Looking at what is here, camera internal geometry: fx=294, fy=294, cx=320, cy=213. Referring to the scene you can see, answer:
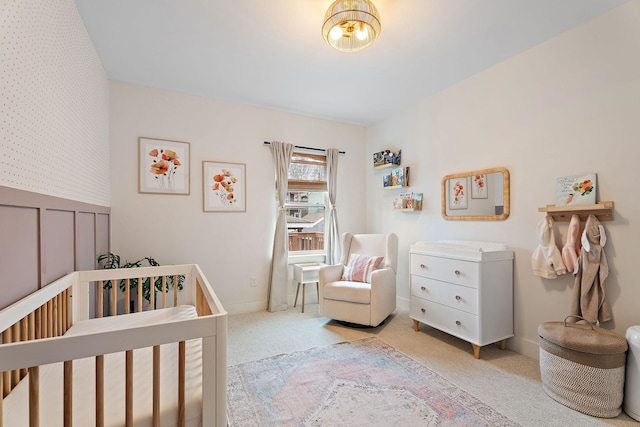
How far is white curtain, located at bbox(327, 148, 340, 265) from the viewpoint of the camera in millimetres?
3916

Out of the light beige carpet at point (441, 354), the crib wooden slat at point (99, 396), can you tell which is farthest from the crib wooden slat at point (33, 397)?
the light beige carpet at point (441, 354)

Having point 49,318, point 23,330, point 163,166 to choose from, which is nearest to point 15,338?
point 23,330

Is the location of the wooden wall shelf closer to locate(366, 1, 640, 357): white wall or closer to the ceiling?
locate(366, 1, 640, 357): white wall

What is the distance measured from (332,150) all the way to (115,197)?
2.49 m

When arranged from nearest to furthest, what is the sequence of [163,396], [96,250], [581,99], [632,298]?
[163,396], [632,298], [581,99], [96,250]

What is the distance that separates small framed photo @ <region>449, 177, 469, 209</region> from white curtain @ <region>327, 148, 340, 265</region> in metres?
1.48

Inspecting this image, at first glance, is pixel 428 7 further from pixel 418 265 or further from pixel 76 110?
pixel 76 110

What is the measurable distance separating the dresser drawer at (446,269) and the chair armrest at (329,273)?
799 mm

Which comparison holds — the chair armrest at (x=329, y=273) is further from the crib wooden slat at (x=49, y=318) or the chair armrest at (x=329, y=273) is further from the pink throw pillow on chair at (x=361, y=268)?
the crib wooden slat at (x=49, y=318)

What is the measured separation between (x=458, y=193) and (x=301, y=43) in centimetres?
199

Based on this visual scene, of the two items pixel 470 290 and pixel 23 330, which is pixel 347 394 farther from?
pixel 23 330

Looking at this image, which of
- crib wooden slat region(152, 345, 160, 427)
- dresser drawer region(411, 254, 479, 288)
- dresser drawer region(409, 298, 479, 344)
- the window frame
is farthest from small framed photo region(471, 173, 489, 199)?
crib wooden slat region(152, 345, 160, 427)

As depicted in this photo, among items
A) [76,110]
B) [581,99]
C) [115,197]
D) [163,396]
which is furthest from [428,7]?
[115,197]

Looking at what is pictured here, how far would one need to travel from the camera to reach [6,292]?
115cm
